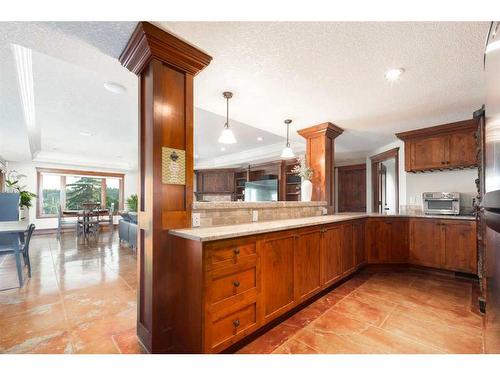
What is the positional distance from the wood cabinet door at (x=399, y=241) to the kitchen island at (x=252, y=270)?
638mm

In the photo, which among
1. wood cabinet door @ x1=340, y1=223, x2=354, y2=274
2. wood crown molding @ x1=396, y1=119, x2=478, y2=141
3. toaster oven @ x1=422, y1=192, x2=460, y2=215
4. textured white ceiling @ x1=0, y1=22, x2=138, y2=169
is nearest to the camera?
textured white ceiling @ x1=0, y1=22, x2=138, y2=169

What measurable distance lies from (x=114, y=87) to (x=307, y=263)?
3.03 meters

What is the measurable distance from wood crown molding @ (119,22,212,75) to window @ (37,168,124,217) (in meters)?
6.71

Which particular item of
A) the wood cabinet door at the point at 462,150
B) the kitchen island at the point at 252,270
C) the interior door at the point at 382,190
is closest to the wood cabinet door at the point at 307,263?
the kitchen island at the point at 252,270

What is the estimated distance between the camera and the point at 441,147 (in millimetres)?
3682

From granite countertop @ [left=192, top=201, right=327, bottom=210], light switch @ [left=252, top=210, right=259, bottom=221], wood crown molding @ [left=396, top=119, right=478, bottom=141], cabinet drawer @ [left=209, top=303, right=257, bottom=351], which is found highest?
wood crown molding @ [left=396, top=119, right=478, bottom=141]

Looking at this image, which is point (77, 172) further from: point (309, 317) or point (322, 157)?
point (309, 317)

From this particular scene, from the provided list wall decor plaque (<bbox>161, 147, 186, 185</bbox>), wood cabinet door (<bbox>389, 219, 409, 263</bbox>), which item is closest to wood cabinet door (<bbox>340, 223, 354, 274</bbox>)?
wood cabinet door (<bbox>389, 219, 409, 263</bbox>)

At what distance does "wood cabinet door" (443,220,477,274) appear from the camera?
312 centimetres

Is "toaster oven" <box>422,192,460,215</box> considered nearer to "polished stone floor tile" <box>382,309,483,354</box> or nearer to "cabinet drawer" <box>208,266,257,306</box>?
"polished stone floor tile" <box>382,309,483,354</box>
